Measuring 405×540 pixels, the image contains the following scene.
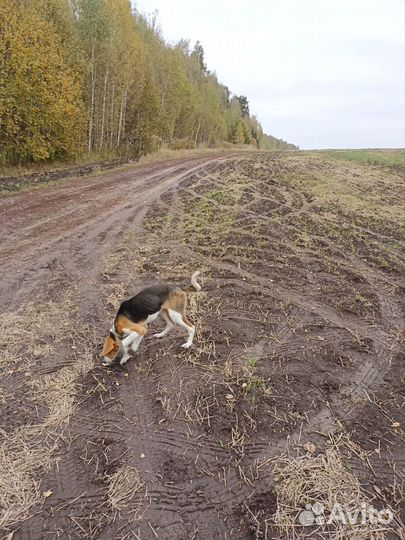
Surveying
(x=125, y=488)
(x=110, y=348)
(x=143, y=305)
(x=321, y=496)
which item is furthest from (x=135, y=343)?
(x=321, y=496)

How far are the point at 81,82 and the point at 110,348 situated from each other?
22.5 metres

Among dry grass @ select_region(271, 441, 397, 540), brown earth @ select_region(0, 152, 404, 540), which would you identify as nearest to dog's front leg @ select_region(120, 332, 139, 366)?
brown earth @ select_region(0, 152, 404, 540)

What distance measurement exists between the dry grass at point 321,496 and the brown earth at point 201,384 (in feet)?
0.06

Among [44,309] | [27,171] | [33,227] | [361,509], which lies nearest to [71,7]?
[27,171]

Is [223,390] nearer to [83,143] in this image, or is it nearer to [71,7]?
[83,143]

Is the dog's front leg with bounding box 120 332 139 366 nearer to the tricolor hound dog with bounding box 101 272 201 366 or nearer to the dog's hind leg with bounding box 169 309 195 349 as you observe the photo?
the tricolor hound dog with bounding box 101 272 201 366

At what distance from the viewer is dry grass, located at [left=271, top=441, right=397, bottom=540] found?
2844 millimetres

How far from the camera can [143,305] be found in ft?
15.1

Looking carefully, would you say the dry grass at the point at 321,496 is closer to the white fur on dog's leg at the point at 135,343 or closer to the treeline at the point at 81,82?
the white fur on dog's leg at the point at 135,343

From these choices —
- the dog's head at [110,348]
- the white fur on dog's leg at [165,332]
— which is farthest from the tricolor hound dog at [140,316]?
the white fur on dog's leg at [165,332]

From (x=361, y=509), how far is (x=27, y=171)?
19327 mm

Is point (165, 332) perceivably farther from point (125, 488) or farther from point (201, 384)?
point (125, 488)

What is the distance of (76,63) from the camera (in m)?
21.8

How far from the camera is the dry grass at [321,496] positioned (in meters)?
2.84
